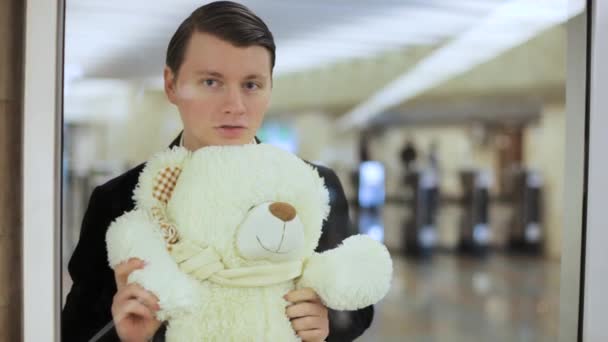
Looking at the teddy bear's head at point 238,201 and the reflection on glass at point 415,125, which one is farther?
the reflection on glass at point 415,125

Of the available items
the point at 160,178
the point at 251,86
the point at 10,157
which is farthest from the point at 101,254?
the point at 251,86

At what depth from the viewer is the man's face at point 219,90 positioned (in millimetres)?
1721

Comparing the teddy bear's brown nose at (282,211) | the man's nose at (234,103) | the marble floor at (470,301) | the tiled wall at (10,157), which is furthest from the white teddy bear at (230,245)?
the tiled wall at (10,157)

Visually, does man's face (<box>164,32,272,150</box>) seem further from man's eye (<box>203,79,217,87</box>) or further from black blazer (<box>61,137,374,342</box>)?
black blazer (<box>61,137,374,342</box>)

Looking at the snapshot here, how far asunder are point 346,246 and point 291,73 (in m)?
0.57

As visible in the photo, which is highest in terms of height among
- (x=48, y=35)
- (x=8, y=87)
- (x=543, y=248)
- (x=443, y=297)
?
(x=48, y=35)

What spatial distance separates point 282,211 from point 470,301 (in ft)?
2.57

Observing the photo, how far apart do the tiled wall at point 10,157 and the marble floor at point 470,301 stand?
45.3 inches

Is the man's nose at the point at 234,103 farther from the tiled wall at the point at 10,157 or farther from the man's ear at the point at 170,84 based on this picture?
the tiled wall at the point at 10,157

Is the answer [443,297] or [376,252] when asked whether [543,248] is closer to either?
[443,297]

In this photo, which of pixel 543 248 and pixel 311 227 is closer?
pixel 311 227

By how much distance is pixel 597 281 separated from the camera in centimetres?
198

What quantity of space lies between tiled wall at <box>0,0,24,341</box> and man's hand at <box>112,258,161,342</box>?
1.20 feet

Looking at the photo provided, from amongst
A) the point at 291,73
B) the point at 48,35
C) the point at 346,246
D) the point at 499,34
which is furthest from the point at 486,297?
the point at 48,35
